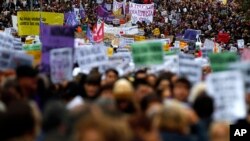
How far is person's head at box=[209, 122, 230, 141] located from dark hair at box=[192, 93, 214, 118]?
1.58ft

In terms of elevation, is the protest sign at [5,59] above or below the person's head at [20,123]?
below

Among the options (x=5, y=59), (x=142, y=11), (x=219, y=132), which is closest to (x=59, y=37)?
(x=5, y=59)

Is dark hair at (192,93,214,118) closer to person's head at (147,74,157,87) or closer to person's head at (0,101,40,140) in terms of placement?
person's head at (147,74,157,87)

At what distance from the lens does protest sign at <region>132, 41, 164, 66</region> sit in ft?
34.7

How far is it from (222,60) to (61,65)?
2.47 metres

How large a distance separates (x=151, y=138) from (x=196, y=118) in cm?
105

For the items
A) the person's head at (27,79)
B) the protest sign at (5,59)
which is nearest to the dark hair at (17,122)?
the person's head at (27,79)

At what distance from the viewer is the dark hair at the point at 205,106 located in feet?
23.6

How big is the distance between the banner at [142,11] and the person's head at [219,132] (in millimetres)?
29822

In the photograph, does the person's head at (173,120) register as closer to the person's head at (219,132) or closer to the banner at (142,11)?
the person's head at (219,132)

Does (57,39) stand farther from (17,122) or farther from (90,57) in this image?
(17,122)

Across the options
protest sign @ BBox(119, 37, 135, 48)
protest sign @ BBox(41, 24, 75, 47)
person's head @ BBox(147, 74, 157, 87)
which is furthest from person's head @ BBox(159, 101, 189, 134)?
protest sign @ BBox(119, 37, 135, 48)

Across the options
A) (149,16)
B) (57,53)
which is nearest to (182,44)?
(149,16)

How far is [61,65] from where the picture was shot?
33.6 ft
